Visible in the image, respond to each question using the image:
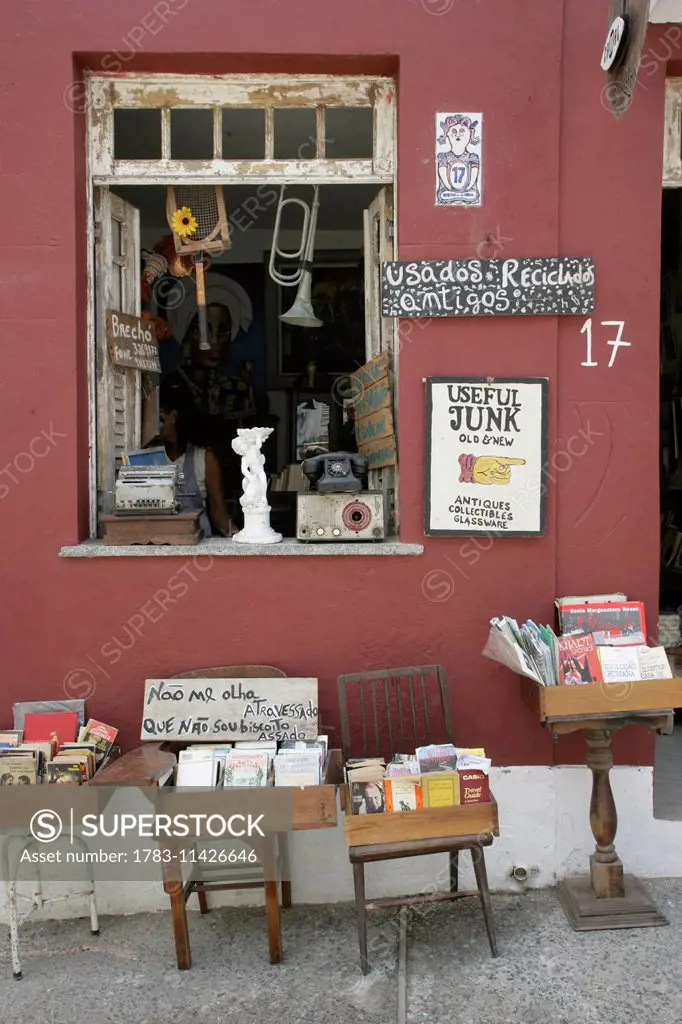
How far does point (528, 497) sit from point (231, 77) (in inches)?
104

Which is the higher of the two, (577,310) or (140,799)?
(577,310)

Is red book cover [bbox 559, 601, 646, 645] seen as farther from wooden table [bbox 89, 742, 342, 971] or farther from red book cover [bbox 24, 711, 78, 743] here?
red book cover [bbox 24, 711, 78, 743]

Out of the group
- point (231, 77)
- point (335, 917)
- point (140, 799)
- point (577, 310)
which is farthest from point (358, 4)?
point (335, 917)

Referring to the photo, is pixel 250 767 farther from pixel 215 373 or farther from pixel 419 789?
Answer: pixel 215 373

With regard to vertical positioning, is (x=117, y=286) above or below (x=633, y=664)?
above

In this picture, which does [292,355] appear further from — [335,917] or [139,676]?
[335,917]

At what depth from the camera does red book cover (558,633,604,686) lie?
12.1ft

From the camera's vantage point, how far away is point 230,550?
4.00 m

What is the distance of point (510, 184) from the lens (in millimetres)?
3984

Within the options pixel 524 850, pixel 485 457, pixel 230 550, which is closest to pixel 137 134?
pixel 230 550

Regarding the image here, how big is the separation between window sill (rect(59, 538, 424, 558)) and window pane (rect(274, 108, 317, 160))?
2.20 metres

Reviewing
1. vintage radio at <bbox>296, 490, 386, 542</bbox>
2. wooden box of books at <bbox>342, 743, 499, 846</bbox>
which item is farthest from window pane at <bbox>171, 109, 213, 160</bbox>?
wooden box of books at <bbox>342, 743, 499, 846</bbox>

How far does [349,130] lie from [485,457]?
2226mm

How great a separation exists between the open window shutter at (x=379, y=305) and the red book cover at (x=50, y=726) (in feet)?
6.31
